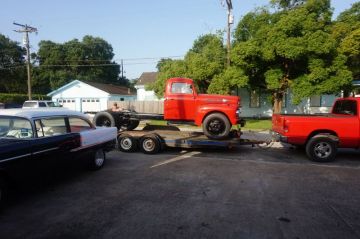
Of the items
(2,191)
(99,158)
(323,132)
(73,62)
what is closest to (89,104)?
(73,62)

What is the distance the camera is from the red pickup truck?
8547 millimetres

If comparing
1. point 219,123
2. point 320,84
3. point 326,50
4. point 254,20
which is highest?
point 254,20

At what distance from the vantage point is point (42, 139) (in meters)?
5.55

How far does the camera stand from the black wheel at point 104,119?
10.6 m

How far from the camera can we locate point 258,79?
854 inches

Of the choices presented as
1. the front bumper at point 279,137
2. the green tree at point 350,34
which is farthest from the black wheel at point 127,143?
the green tree at point 350,34

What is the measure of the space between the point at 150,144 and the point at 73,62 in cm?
5615

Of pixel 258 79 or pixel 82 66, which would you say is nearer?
pixel 258 79

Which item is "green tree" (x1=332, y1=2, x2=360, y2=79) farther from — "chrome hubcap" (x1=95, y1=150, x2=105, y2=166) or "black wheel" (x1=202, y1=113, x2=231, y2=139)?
"chrome hubcap" (x1=95, y1=150, x2=105, y2=166)

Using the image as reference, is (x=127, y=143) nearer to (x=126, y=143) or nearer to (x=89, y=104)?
(x=126, y=143)

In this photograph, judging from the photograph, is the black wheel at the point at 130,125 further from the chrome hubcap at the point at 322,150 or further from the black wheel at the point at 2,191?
the black wheel at the point at 2,191

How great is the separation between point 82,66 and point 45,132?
60001 mm

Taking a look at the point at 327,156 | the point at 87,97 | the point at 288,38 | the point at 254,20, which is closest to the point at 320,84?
the point at 288,38

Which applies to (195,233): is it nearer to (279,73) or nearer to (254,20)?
(279,73)
